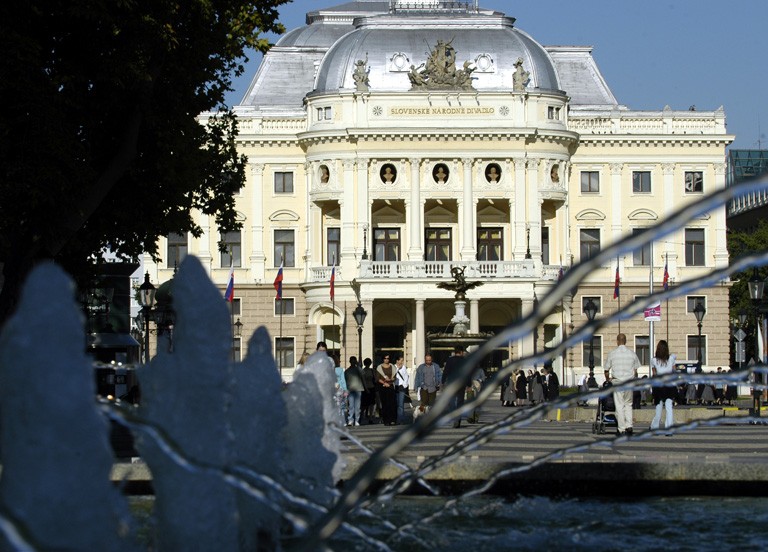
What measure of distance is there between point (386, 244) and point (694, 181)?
14599 millimetres

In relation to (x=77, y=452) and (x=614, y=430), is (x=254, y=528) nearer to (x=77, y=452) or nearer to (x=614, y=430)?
(x=77, y=452)

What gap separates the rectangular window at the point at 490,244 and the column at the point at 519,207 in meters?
2.20

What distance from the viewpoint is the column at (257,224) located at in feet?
243

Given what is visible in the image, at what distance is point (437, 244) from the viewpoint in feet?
242

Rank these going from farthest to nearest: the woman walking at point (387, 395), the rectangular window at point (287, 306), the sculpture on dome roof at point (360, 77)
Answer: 1. the rectangular window at point (287, 306)
2. the sculpture on dome roof at point (360, 77)
3. the woman walking at point (387, 395)

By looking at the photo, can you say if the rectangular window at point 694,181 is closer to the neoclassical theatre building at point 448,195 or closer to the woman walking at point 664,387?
the neoclassical theatre building at point 448,195

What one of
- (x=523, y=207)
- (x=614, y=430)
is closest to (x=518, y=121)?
(x=523, y=207)

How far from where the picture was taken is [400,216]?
73.5m

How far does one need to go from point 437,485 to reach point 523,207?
5932cm

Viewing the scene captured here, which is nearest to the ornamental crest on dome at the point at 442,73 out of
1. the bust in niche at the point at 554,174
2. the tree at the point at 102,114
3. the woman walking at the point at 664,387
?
the bust in niche at the point at 554,174

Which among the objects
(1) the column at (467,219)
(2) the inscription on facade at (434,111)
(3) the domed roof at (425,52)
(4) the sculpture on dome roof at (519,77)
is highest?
(3) the domed roof at (425,52)

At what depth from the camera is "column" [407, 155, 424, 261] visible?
7094 centimetres

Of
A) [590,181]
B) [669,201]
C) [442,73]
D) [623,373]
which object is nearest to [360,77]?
[442,73]

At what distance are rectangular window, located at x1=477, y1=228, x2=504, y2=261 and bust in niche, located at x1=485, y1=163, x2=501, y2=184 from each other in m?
2.81
